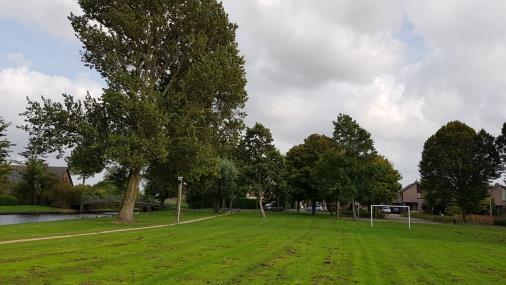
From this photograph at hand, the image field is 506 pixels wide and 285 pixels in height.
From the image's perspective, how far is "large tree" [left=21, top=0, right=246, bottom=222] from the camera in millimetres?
33281

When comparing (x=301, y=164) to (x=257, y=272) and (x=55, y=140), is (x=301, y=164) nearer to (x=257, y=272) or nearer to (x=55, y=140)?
(x=55, y=140)

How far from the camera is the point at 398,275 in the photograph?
13008mm

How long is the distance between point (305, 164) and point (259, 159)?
2193 cm

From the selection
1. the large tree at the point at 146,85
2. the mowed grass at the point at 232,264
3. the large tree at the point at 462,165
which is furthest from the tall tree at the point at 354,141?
the mowed grass at the point at 232,264

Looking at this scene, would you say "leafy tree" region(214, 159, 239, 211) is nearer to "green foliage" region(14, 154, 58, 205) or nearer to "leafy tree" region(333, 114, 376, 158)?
"leafy tree" region(333, 114, 376, 158)

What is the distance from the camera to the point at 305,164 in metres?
76.3

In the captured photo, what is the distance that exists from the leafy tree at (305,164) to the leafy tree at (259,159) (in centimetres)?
1576

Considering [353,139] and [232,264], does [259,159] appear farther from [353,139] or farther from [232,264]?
[232,264]

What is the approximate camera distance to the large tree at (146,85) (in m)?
33.3

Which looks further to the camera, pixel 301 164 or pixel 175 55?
pixel 301 164

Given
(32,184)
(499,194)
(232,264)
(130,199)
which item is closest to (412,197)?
(499,194)

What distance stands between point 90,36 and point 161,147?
10500 millimetres

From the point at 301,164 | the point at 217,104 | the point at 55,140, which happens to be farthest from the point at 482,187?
the point at 55,140

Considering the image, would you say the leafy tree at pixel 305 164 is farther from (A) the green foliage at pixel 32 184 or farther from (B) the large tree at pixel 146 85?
(A) the green foliage at pixel 32 184
